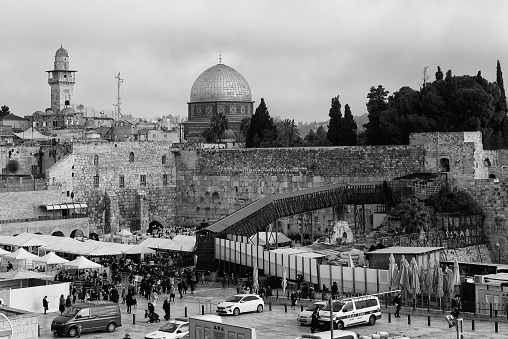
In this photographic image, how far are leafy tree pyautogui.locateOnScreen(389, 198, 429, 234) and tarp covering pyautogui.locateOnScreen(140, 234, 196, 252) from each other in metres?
11.0

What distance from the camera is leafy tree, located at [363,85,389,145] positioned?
217ft

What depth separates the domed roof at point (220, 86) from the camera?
334 ft

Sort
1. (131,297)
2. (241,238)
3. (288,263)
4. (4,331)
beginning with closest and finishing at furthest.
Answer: (4,331)
(131,297)
(288,263)
(241,238)

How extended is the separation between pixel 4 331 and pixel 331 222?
124 ft

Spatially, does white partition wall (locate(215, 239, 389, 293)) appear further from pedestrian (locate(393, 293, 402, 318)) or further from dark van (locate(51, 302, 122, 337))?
dark van (locate(51, 302, 122, 337))

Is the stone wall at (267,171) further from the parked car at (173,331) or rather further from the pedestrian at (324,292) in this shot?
the parked car at (173,331)

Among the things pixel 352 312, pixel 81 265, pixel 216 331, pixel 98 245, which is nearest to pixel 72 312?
pixel 216 331

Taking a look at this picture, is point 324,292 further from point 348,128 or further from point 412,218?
point 348,128

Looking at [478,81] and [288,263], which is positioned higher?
[478,81]

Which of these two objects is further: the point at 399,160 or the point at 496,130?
the point at 496,130

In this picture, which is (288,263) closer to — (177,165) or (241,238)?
(241,238)

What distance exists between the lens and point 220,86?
334 feet

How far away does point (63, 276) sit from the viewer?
39.4 m

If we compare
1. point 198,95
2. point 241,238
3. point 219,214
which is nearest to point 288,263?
point 241,238
